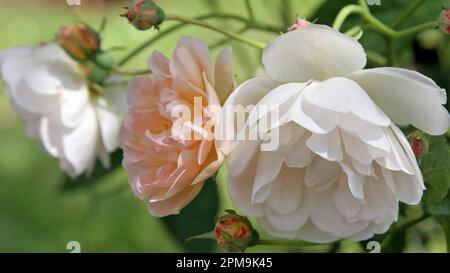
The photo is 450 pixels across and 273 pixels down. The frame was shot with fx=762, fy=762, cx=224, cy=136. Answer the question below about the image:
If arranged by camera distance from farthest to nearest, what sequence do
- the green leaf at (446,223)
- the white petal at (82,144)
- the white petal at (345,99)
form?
the white petal at (82,144) < the green leaf at (446,223) < the white petal at (345,99)

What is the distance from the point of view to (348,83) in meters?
0.45

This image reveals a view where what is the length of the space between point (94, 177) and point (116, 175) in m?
0.04

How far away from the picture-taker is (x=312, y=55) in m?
0.46

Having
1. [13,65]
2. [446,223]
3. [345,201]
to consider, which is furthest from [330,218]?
[13,65]

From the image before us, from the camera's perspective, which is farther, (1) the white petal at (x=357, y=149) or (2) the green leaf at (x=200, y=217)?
(2) the green leaf at (x=200, y=217)

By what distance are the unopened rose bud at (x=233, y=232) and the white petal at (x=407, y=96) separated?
0.12 m

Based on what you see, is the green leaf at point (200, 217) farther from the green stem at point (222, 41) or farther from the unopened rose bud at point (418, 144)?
the unopened rose bud at point (418, 144)

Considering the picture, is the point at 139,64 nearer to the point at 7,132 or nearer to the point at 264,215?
the point at 7,132

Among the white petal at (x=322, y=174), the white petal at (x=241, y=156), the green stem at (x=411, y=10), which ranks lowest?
the white petal at (x=322, y=174)

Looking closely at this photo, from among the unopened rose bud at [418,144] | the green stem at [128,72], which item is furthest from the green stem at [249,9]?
the unopened rose bud at [418,144]

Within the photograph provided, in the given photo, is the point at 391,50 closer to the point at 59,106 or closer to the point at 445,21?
the point at 445,21

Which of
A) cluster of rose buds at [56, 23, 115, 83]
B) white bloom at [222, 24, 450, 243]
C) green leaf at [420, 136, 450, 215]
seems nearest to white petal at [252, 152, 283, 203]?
white bloom at [222, 24, 450, 243]

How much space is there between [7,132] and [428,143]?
1.18 m

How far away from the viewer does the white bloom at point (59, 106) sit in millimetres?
658
